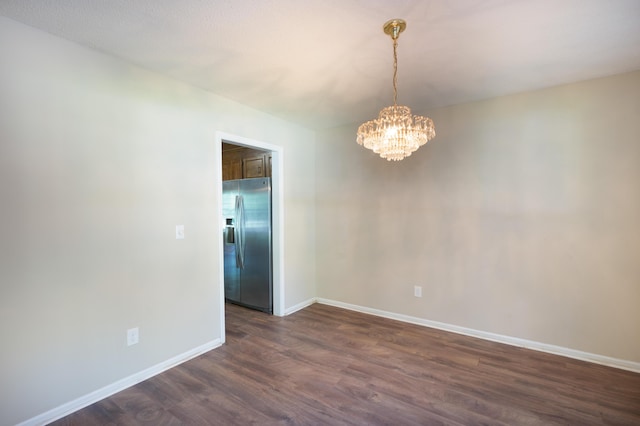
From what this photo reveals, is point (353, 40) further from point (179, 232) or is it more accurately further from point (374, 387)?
point (374, 387)

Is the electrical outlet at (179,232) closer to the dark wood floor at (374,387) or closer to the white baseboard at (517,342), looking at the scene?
the dark wood floor at (374,387)

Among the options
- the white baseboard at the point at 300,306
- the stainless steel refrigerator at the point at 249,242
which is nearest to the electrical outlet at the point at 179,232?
the stainless steel refrigerator at the point at 249,242

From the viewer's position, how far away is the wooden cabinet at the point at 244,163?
13.4 feet

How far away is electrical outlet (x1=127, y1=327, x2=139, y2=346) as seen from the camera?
226cm

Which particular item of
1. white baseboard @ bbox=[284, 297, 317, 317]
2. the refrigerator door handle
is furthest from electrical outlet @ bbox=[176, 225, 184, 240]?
white baseboard @ bbox=[284, 297, 317, 317]

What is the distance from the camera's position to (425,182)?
3.36m

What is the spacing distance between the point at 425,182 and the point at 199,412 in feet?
9.78

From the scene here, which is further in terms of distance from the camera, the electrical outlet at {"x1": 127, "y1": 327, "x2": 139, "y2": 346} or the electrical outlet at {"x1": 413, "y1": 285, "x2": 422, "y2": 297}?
the electrical outlet at {"x1": 413, "y1": 285, "x2": 422, "y2": 297}

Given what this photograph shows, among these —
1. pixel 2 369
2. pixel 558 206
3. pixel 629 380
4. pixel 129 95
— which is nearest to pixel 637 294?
pixel 629 380

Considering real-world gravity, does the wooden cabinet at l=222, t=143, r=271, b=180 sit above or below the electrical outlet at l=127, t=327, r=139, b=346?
above

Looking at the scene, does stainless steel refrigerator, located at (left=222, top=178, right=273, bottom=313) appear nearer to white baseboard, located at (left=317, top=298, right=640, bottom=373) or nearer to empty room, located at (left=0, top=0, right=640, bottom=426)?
empty room, located at (left=0, top=0, right=640, bottom=426)

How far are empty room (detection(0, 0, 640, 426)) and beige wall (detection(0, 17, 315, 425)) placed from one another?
13 mm

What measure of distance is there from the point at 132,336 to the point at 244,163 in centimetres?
271

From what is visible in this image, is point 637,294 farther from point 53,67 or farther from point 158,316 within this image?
point 53,67
